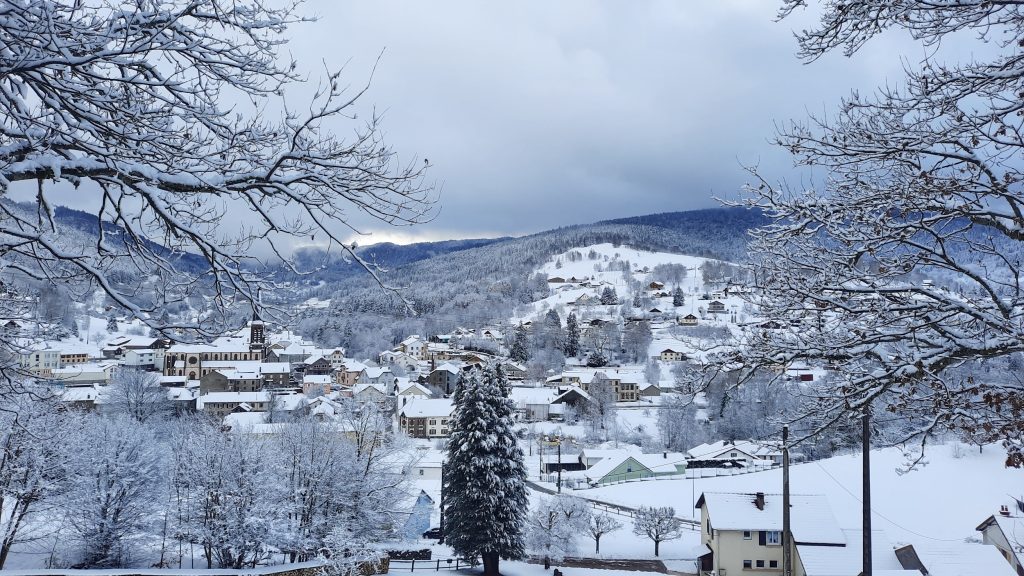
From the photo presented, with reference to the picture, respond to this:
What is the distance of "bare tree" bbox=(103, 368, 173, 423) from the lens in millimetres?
42719

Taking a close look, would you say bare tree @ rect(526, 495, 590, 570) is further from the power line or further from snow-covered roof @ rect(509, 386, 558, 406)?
snow-covered roof @ rect(509, 386, 558, 406)

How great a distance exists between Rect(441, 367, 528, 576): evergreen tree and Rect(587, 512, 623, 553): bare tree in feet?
23.9

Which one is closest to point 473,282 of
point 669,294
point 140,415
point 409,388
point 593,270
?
point 593,270

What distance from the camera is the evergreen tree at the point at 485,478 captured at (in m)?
22.5

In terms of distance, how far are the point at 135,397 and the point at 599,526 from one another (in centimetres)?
3162

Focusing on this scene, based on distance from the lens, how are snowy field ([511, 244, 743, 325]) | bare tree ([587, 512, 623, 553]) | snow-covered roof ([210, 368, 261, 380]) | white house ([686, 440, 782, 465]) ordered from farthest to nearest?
1. snowy field ([511, 244, 743, 325])
2. snow-covered roof ([210, 368, 261, 380])
3. white house ([686, 440, 782, 465])
4. bare tree ([587, 512, 623, 553])

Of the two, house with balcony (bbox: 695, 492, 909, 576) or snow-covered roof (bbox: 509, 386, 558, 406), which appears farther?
snow-covered roof (bbox: 509, 386, 558, 406)

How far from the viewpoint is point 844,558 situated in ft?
71.0

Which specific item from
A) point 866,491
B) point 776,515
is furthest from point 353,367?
point 866,491

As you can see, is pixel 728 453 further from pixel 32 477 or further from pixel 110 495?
pixel 32 477

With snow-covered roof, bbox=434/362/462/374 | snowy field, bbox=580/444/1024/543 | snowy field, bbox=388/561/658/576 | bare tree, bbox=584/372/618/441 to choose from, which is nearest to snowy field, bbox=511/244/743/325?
bare tree, bbox=584/372/618/441

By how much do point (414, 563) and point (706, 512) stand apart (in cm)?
1215

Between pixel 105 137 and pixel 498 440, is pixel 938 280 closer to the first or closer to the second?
pixel 105 137

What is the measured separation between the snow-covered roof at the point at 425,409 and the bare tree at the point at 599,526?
26.6m
